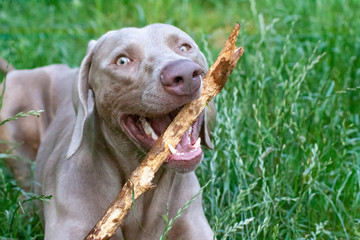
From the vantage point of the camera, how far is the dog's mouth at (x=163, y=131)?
2648mm

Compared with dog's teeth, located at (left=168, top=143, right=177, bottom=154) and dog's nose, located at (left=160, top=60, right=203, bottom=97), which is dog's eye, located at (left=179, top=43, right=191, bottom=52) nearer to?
dog's nose, located at (left=160, top=60, right=203, bottom=97)

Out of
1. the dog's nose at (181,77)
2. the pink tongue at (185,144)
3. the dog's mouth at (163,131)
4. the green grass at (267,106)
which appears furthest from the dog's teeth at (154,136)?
the green grass at (267,106)

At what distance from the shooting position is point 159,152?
2.58m

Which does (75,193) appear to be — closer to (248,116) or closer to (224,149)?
(224,149)

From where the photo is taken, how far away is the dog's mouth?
2.65 m

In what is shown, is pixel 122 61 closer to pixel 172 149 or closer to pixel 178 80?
pixel 178 80

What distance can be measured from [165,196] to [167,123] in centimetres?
38

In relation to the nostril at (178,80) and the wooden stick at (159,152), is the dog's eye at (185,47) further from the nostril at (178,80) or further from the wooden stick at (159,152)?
the nostril at (178,80)

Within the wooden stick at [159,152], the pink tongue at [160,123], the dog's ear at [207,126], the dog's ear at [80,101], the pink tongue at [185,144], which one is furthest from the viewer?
the dog's ear at [207,126]

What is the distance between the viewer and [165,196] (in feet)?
9.85

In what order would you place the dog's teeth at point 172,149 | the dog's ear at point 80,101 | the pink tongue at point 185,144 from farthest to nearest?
the dog's ear at point 80,101 → the pink tongue at point 185,144 → the dog's teeth at point 172,149

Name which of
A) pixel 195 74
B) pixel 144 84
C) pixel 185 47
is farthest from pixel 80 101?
pixel 195 74

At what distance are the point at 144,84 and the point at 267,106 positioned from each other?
146 cm

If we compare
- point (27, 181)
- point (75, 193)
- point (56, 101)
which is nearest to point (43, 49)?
point (56, 101)
